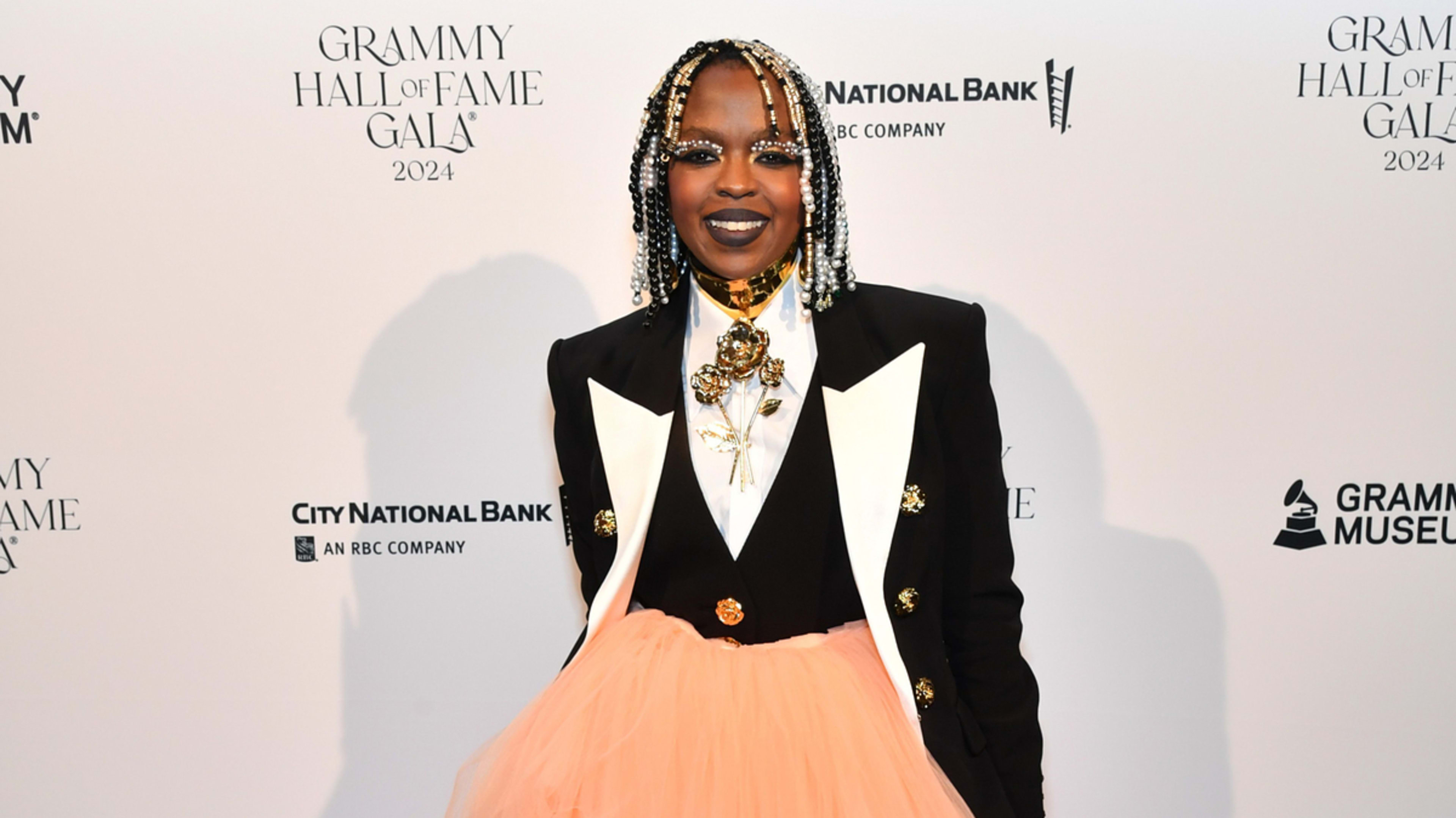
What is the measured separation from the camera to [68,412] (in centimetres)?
199

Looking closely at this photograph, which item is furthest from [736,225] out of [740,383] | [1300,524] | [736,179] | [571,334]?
[1300,524]

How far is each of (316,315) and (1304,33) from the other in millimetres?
1941

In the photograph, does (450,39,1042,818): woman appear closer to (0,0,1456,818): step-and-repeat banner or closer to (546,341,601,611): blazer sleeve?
(546,341,601,611): blazer sleeve

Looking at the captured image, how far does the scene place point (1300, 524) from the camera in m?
1.90

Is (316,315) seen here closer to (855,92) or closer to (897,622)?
(855,92)

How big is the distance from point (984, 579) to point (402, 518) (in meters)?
1.25

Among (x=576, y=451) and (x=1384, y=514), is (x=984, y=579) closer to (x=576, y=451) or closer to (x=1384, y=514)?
(x=576, y=451)

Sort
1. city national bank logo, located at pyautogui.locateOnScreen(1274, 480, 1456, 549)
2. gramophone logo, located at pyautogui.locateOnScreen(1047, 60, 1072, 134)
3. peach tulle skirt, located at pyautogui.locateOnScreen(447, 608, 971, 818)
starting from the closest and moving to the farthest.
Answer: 1. peach tulle skirt, located at pyautogui.locateOnScreen(447, 608, 971, 818)
2. gramophone logo, located at pyautogui.locateOnScreen(1047, 60, 1072, 134)
3. city national bank logo, located at pyautogui.locateOnScreen(1274, 480, 1456, 549)

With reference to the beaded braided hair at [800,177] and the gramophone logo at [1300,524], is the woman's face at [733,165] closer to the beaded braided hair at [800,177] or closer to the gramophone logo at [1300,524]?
the beaded braided hair at [800,177]

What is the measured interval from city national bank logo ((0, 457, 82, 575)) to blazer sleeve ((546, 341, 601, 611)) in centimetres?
130

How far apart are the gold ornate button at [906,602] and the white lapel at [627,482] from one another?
320 mm

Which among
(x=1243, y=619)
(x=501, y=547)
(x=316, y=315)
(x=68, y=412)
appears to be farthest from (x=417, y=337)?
(x=1243, y=619)

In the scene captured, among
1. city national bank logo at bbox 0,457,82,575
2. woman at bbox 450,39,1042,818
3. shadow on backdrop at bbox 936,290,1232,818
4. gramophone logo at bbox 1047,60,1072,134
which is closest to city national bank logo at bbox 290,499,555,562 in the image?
city national bank logo at bbox 0,457,82,575

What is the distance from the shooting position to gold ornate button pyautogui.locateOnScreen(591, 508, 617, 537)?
1.24 metres
